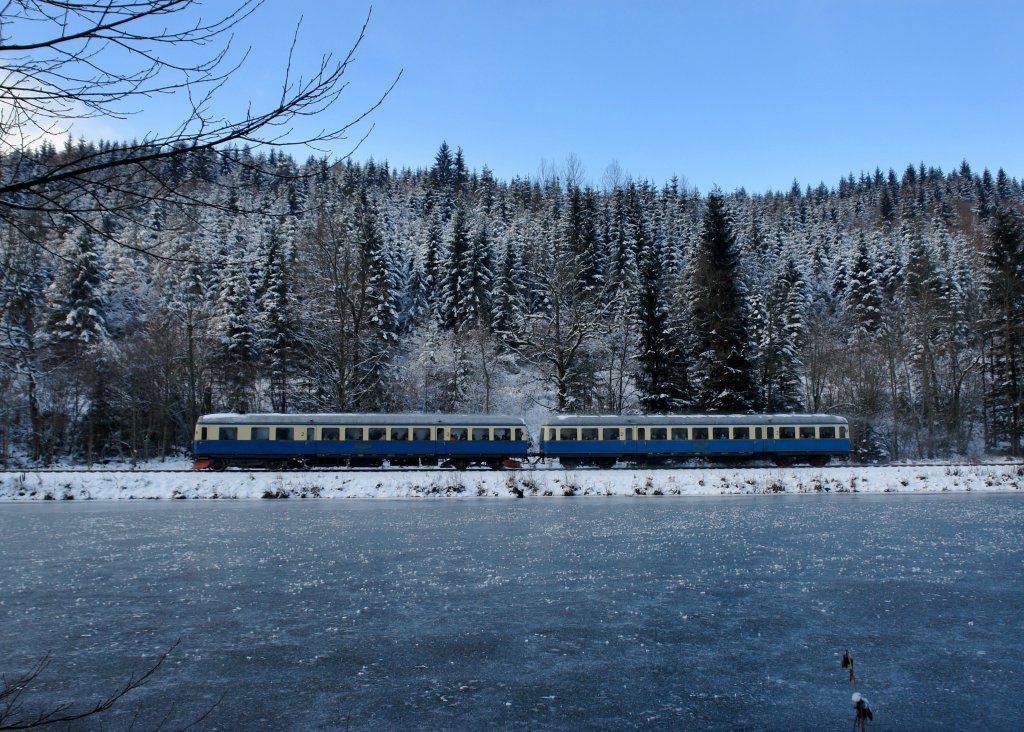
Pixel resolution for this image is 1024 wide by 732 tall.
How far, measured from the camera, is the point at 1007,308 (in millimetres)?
40562

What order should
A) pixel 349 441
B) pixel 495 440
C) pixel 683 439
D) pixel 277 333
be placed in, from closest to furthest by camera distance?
pixel 349 441 < pixel 495 440 < pixel 683 439 < pixel 277 333

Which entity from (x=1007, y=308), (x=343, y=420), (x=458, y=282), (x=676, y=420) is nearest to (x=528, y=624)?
(x=343, y=420)

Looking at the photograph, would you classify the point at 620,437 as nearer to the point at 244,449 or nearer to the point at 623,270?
the point at 244,449

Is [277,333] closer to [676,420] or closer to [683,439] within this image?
[676,420]

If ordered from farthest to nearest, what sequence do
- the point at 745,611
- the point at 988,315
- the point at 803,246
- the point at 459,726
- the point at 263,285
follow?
1. the point at 803,246
2. the point at 263,285
3. the point at 988,315
4. the point at 745,611
5. the point at 459,726

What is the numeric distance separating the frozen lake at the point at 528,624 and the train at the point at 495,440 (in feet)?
47.3

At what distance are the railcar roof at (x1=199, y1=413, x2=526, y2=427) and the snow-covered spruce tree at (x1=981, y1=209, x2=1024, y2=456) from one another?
31706 mm

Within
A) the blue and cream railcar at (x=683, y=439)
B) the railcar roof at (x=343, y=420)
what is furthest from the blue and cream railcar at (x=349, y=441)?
the blue and cream railcar at (x=683, y=439)

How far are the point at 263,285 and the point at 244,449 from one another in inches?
1171

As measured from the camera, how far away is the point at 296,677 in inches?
242

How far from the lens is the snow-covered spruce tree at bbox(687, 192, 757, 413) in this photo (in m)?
39.8

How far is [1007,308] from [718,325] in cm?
1730

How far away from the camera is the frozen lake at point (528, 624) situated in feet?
18.2

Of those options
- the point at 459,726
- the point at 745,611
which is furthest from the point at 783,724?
the point at 745,611
